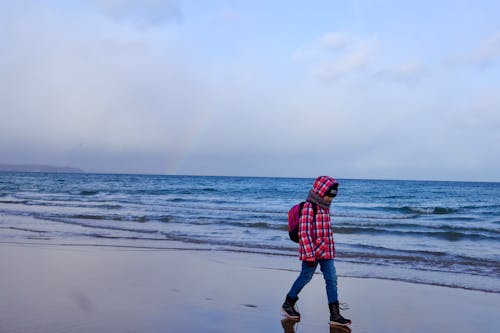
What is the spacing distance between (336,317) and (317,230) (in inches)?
38.0

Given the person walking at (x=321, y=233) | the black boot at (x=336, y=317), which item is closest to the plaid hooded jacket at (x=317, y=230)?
the person walking at (x=321, y=233)

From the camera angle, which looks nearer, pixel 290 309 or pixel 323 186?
pixel 323 186

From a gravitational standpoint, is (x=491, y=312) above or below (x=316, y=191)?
below

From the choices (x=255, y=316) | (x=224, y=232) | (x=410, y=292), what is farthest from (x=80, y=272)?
(x=224, y=232)

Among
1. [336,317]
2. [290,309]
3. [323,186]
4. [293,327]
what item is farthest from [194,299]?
[323,186]

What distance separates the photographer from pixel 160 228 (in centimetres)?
1598

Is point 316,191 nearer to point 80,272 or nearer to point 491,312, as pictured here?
point 491,312

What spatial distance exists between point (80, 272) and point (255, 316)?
3414mm

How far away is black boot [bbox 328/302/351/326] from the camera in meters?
5.43

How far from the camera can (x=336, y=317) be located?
17.9ft

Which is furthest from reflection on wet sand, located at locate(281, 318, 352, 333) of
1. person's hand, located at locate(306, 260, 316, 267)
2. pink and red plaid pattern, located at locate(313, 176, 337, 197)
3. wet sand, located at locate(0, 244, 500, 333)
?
pink and red plaid pattern, located at locate(313, 176, 337, 197)

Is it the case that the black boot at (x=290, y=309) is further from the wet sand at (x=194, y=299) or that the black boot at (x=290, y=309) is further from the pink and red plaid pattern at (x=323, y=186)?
the pink and red plaid pattern at (x=323, y=186)

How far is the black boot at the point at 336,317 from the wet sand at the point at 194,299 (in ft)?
0.46

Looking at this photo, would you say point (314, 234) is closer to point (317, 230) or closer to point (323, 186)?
point (317, 230)
